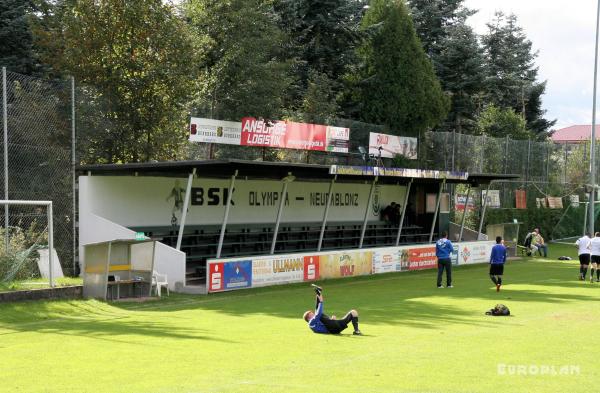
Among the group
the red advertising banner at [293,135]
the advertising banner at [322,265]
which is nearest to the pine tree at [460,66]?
the advertising banner at [322,265]

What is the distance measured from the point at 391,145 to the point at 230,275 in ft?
62.4

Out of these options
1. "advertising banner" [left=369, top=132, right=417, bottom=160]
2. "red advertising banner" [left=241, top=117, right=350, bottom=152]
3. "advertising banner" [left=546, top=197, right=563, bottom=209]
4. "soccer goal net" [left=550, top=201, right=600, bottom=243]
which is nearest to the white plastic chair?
"red advertising banner" [left=241, top=117, right=350, bottom=152]

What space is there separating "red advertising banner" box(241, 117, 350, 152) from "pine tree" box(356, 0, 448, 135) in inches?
459

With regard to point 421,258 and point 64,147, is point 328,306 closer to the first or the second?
point 64,147

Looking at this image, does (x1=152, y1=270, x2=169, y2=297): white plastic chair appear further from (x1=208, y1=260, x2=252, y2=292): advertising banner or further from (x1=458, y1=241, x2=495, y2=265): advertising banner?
(x1=458, y1=241, x2=495, y2=265): advertising banner

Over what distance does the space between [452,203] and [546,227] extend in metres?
9.87

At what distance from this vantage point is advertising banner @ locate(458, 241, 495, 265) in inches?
1479

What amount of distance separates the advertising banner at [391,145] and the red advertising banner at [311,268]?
12.5m

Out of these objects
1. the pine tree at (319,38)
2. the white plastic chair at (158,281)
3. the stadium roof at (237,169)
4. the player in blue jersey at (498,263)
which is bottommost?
the white plastic chair at (158,281)

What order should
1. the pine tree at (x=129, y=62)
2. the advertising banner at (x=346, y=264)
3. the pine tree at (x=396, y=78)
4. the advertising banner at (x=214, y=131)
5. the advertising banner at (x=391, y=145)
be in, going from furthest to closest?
the pine tree at (x=396, y=78)
the advertising banner at (x=391, y=145)
the pine tree at (x=129, y=62)
the advertising banner at (x=346, y=264)
the advertising banner at (x=214, y=131)

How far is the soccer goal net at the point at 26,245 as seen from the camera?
21.2 meters

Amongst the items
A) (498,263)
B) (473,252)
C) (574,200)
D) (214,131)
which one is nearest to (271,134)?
(214,131)

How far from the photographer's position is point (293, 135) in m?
34.0

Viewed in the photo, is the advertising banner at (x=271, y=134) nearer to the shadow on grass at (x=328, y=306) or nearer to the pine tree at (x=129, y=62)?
the pine tree at (x=129, y=62)
